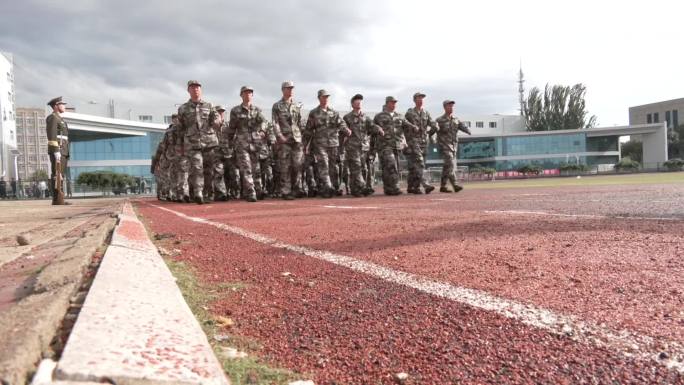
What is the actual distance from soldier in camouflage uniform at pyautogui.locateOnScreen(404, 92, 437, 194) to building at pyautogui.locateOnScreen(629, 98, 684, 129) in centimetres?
9454

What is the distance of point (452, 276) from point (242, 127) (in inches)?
390

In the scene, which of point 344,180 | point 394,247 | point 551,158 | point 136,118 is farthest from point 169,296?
point 551,158

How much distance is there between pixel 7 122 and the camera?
4912 centimetres

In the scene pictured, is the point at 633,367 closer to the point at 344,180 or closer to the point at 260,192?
the point at 260,192

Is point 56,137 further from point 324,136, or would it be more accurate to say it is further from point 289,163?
point 324,136

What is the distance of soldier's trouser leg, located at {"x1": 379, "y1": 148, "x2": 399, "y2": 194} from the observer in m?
12.7

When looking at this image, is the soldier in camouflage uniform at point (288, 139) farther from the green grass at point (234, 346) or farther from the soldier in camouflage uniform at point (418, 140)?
the green grass at point (234, 346)

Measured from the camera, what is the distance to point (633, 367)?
4.26ft

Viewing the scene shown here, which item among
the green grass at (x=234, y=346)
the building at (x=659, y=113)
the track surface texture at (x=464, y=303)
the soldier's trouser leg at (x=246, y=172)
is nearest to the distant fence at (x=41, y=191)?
the soldier's trouser leg at (x=246, y=172)

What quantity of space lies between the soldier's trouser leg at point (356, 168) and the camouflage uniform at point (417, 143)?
1.22m

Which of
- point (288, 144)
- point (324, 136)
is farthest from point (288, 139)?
point (324, 136)

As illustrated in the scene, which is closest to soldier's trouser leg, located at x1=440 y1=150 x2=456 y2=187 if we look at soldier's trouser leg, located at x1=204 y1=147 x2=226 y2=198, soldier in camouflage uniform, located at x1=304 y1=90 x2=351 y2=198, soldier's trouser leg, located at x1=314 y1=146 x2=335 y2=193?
soldier in camouflage uniform, located at x1=304 y1=90 x2=351 y2=198

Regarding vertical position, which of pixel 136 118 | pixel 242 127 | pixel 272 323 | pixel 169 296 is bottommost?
pixel 272 323

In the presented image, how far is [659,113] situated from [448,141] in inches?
3946
